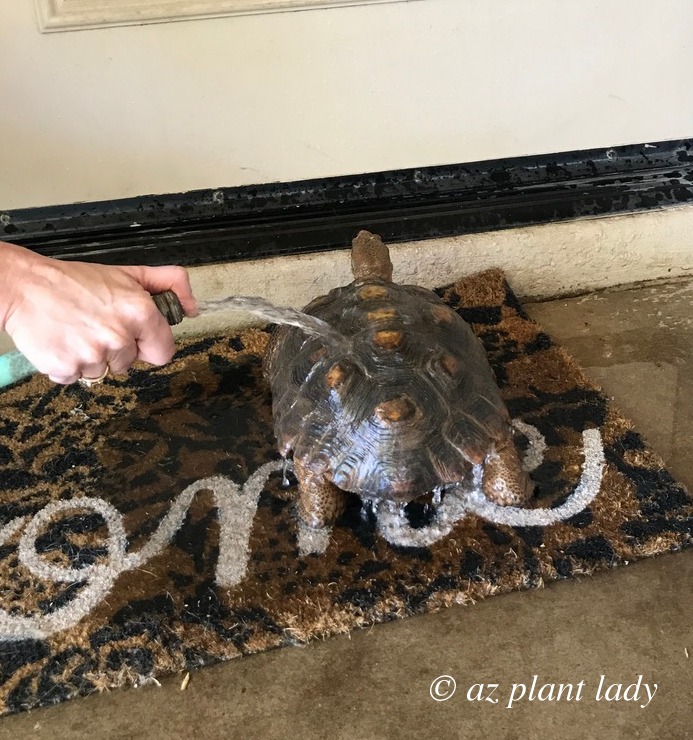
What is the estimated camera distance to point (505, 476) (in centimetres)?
149

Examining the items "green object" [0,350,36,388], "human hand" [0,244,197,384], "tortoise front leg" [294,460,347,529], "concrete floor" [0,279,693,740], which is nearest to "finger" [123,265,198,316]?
"human hand" [0,244,197,384]

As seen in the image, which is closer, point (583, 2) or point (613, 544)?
point (613, 544)

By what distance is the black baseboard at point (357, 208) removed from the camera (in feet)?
6.48

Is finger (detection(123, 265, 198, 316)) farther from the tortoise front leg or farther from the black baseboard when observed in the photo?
the black baseboard

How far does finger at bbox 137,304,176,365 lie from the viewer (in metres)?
1.02

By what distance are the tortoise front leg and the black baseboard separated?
0.88 meters

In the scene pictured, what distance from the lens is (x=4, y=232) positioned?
1.93 meters

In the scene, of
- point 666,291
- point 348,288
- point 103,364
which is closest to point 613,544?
point 348,288

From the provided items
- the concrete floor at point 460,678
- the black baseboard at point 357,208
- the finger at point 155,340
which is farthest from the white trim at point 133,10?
the concrete floor at point 460,678

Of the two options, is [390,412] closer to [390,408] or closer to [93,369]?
[390,408]

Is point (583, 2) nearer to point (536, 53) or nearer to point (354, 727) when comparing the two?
point (536, 53)

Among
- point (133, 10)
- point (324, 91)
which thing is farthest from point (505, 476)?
point (133, 10)

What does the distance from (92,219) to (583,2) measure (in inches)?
58.7

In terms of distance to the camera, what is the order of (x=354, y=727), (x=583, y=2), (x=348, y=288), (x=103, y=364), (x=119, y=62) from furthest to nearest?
1. (x=583, y=2)
2. (x=119, y=62)
3. (x=348, y=288)
4. (x=354, y=727)
5. (x=103, y=364)
